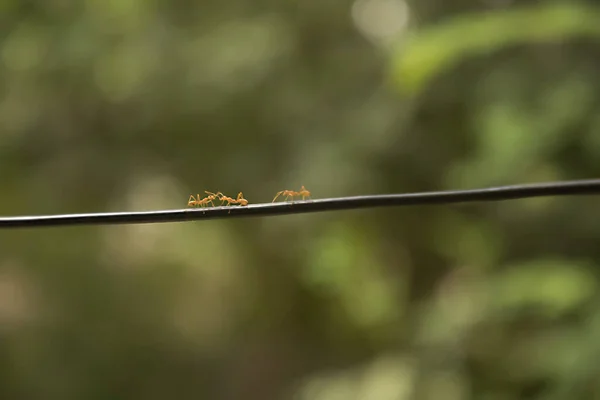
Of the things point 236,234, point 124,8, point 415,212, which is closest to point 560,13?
point 415,212

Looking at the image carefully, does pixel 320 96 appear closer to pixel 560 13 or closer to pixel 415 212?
pixel 415 212

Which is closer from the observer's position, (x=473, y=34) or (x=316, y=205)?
(x=316, y=205)

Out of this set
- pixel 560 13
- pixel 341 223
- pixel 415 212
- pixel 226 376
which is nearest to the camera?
pixel 560 13

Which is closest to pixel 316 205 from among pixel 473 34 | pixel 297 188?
pixel 473 34

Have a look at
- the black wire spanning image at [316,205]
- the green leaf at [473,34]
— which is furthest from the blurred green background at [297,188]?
the black wire spanning image at [316,205]

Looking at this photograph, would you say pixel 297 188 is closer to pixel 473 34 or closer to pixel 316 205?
pixel 473 34

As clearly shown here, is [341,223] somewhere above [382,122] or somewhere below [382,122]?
below

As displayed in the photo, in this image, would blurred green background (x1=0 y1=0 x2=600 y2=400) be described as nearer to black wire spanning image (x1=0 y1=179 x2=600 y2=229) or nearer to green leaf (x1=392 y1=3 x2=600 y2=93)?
green leaf (x1=392 y1=3 x2=600 y2=93)

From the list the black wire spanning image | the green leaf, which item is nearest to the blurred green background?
the green leaf
